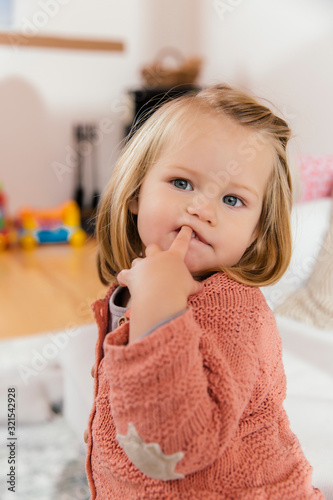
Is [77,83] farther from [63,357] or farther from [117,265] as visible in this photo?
[117,265]

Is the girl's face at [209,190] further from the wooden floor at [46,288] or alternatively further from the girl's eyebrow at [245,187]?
the wooden floor at [46,288]

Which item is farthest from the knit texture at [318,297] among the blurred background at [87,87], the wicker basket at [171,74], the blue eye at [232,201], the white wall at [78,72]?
the wicker basket at [171,74]

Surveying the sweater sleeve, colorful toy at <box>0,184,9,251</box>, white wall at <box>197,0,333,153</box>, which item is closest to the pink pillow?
white wall at <box>197,0,333,153</box>

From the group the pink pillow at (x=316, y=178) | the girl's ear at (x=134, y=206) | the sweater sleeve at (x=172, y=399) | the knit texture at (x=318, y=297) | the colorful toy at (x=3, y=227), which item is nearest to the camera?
the sweater sleeve at (x=172, y=399)

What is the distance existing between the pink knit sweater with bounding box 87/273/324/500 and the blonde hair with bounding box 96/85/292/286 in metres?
0.08

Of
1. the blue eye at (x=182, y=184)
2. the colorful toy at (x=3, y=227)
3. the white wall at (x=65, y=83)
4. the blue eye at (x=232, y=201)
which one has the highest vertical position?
the blue eye at (x=182, y=184)

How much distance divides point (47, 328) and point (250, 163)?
1696mm

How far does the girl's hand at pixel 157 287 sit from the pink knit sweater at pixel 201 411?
24mm

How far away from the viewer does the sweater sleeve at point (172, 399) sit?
1.68ft

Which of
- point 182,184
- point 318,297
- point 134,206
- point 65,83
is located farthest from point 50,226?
point 182,184

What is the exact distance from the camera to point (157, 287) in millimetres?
554

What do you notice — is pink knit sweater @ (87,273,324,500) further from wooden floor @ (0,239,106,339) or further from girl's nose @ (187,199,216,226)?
wooden floor @ (0,239,106,339)

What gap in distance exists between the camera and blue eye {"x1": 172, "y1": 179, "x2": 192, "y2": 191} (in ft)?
2.15

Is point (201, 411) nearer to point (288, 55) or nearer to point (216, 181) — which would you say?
point (216, 181)
